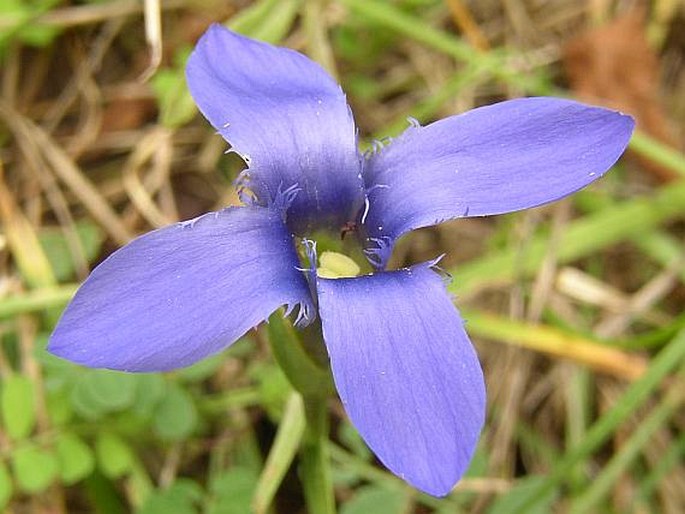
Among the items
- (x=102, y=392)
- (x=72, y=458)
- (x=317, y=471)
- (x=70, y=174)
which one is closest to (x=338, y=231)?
(x=317, y=471)

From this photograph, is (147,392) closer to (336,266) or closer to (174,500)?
(174,500)

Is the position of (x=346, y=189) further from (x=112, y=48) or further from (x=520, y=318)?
(x=112, y=48)

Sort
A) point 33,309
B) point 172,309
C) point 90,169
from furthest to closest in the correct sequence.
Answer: point 90,169, point 33,309, point 172,309

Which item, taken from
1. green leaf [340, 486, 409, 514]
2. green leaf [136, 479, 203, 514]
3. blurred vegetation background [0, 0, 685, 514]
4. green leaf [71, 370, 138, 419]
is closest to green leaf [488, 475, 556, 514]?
blurred vegetation background [0, 0, 685, 514]

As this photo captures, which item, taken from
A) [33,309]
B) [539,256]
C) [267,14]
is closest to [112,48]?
[267,14]

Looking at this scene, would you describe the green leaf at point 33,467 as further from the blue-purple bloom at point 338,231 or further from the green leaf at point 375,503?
the blue-purple bloom at point 338,231

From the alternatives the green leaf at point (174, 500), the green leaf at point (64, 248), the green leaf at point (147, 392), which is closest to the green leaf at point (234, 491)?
the green leaf at point (174, 500)
